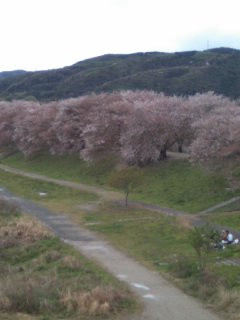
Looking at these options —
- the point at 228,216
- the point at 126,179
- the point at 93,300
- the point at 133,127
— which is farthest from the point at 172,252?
the point at 133,127

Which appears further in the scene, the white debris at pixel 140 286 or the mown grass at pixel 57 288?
the white debris at pixel 140 286

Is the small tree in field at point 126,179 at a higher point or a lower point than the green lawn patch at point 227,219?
higher

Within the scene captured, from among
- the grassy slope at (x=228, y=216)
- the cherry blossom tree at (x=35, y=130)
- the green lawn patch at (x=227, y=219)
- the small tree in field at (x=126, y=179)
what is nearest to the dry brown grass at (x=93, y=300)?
the green lawn patch at (x=227, y=219)

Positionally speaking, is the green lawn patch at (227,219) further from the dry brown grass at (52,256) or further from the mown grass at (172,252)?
the dry brown grass at (52,256)

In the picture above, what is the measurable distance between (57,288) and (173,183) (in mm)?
22234

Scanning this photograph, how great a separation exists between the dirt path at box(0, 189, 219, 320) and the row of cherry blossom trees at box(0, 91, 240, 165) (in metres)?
12.7

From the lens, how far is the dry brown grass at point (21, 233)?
2385 centimetres

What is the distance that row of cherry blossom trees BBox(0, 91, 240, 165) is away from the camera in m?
36.4

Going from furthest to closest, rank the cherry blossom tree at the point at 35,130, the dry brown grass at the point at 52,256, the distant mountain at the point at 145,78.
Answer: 1. the distant mountain at the point at 145,78
2. the cherry blossom tree at the point at 35,130
3. the dry brown grass at the point at 52,256

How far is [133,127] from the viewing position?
142 ft

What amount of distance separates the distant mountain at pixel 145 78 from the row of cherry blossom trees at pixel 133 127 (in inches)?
2421

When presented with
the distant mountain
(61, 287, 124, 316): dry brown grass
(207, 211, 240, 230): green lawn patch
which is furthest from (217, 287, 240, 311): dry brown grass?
the distant mountain

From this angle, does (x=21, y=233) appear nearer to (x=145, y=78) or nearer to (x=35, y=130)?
(x=35, y=130)

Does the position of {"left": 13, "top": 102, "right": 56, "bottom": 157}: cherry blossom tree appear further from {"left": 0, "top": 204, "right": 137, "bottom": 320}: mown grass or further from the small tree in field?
{"left": 0, "top": 204, "right": 137, "bottom": 320}: mown grass
